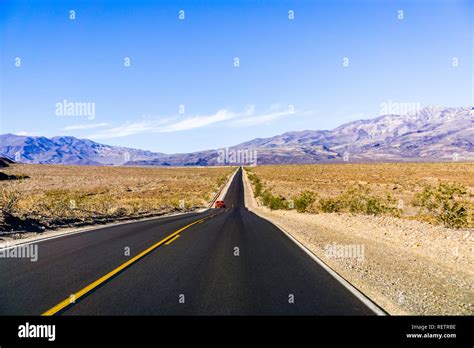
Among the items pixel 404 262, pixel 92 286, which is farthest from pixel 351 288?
pixel 92 286

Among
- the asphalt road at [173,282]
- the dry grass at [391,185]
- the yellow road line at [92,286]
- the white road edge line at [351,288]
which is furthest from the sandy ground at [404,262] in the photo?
the yellow road line at [92,286]

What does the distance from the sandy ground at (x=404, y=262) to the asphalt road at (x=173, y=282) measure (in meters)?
0.80

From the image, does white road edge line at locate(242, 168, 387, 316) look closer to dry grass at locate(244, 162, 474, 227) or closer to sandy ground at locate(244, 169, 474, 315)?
sandy ground at locate(244, 169, 474, 315)

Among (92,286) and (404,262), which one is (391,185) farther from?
(92,286)

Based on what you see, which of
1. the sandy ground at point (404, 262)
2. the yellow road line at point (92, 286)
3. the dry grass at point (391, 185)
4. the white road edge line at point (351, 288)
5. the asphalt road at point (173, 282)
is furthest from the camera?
the dry grass at point (391, 185)

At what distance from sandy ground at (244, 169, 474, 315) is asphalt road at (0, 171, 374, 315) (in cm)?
80

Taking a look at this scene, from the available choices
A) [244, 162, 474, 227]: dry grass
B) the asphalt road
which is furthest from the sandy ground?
[244, 162, 474, 227]: dry grass

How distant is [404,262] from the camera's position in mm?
10719

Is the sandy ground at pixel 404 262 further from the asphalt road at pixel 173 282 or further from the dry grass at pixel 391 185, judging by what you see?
the dry grass at pixel 391 185

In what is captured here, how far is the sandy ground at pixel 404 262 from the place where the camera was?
7.02 meters

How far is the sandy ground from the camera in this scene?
7020mm

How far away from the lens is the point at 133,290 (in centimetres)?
712

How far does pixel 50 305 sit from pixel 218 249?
6.37 metres
